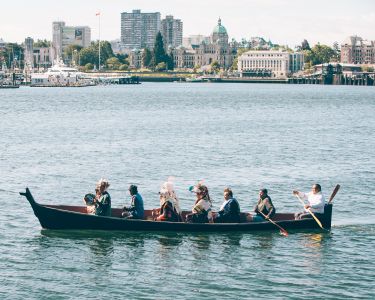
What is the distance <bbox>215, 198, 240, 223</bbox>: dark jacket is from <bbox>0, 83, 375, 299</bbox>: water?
669mm

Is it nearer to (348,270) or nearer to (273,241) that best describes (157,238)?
(273,241)

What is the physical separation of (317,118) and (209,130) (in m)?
33.3

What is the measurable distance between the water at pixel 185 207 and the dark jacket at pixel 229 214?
2.19 ft

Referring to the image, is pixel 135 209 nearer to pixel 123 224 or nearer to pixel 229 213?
pixel 123 224

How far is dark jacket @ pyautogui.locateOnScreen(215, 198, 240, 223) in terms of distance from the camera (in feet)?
121

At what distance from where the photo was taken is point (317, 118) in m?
128

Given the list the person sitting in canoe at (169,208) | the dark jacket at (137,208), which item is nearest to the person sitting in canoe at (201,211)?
the person sitting in canoe at (169,208)

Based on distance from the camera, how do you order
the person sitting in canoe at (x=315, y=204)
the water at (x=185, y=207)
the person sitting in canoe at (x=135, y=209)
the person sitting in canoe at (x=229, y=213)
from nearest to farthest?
the water at (x=185, y=207)
the person sitting in canoe at (x=135, y=209)
the person sitting in canoe at (x=229, y=213)
the person sitting in canoe at (x=315, y=204)

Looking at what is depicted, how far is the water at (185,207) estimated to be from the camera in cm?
3080

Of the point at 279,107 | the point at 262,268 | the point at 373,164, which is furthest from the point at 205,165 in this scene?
the point at 279,107

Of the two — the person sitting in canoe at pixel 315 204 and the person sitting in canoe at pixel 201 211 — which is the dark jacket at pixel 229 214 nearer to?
the person sitting in canoe at pixel 201 211

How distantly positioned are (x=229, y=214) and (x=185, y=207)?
7.79m

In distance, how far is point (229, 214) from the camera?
1462 inches

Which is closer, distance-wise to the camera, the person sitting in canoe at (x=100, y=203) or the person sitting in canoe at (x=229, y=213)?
the person sitting in canoe at (x=100, y=203)
